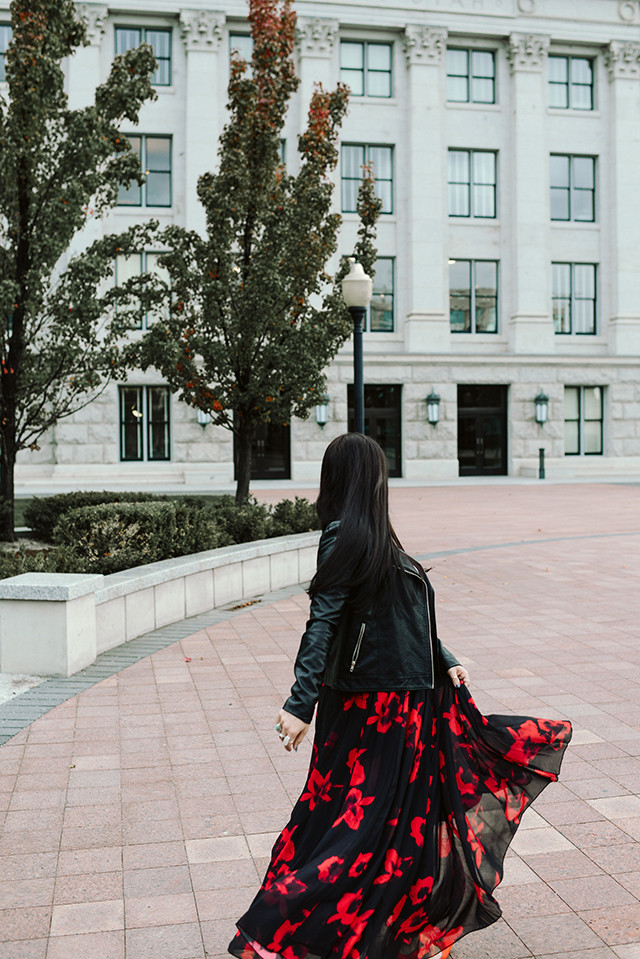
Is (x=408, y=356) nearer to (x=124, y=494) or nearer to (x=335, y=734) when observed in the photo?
(x=124, y=494)

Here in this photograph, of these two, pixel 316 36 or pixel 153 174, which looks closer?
pixel 153 174

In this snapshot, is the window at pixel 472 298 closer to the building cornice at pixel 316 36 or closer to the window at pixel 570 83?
the window at pixel 570 83

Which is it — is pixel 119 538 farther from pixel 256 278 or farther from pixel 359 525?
pixel 359 525

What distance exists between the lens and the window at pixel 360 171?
1344 inches

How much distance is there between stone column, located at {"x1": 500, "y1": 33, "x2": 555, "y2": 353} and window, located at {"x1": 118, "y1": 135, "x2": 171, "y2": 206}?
12.3 metres

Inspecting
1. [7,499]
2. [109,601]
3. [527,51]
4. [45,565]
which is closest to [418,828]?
[109,601]

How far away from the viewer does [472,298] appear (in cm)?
3531

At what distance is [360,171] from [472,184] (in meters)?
4.27

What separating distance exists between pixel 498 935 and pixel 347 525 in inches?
68.8

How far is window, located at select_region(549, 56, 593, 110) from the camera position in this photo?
3612 cm

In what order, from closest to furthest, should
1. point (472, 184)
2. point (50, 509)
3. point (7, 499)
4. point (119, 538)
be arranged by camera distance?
1. point (119, 538)
2. point (7, 499)
3. point (50, 509)
4. point (472, 184)

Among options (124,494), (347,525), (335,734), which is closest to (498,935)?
(335,734)

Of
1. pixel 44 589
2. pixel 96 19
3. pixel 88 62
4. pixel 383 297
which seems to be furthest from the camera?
pixel 383 297

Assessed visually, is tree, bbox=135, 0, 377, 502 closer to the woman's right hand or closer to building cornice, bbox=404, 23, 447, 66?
the woman's right hand
